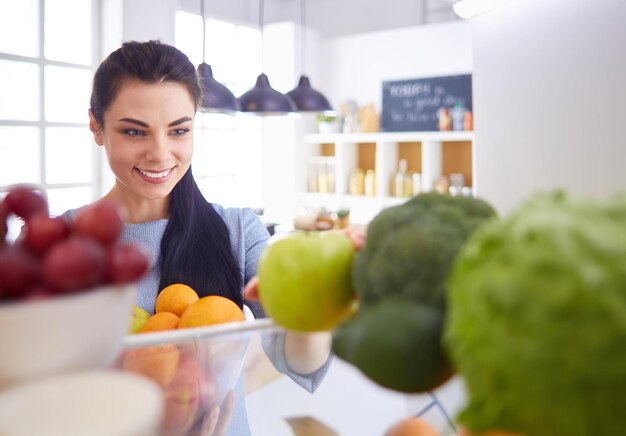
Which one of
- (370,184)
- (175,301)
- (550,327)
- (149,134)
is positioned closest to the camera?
(550,327)

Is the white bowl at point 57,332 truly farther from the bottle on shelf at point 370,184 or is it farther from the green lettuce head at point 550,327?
the bottle on shelf at point 370,184

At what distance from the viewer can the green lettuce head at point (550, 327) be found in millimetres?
223

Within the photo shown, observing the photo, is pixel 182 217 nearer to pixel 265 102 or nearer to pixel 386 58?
pixel 265 102

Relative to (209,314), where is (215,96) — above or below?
above

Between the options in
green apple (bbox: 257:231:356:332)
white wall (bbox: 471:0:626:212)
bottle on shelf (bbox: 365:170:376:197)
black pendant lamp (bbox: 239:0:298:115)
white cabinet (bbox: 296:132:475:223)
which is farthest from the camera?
bottle on shelf (bbox: 365:170:376:197)

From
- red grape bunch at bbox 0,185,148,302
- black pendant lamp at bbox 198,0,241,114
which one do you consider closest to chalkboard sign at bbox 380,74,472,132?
black pendant lamp at bbox 198,0,241,114

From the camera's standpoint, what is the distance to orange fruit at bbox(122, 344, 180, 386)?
0.44 metres

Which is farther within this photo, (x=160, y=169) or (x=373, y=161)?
(x=373, y=161)

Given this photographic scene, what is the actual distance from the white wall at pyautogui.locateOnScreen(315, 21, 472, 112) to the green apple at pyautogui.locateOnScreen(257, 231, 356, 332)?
4.22 m

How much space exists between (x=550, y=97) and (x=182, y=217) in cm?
99

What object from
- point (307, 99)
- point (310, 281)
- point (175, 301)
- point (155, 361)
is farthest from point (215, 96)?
point (310, 281)

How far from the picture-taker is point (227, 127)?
4844 mm

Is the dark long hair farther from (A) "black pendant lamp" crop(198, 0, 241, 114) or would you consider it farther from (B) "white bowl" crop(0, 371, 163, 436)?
(A) "black pendant lamp" crop(198, 0, 241, 114)

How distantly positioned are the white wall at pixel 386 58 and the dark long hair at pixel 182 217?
3346mm
